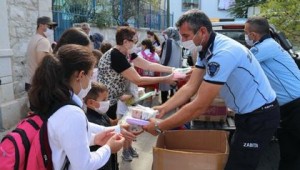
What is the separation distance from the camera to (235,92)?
2.57 meters

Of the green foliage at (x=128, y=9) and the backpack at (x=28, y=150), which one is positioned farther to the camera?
the green foliage at (x=128, y=9)

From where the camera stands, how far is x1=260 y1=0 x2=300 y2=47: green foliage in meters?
7.69

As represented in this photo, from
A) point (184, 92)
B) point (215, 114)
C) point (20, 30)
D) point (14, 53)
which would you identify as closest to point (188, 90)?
point (184, 92)

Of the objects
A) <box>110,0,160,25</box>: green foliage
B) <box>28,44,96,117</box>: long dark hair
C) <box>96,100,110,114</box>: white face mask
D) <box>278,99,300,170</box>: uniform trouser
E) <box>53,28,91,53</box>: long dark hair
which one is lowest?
<box>278,99,300,170</box>: uniform trouser

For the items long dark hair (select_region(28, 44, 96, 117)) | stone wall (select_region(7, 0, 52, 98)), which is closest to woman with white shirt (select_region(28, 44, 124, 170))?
long dark hair (select_region(28, 44, 96, 117))

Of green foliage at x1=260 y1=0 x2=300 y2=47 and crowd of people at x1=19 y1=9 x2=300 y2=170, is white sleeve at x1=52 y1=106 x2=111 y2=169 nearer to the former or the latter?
crowd of people at x1=19 y1=9 x2=300 y2=170

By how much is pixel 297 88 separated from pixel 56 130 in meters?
2.60

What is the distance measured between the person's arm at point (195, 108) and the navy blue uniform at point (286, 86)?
3.87 feet

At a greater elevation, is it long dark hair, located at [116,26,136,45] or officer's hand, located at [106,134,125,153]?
long dark hair, located at [116,26,136,45]

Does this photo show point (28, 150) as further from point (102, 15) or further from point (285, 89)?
point (102, 15)

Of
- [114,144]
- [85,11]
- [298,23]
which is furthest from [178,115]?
[85,11]

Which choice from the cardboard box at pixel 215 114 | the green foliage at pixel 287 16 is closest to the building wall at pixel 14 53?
the cardboard box at pixel 215 114

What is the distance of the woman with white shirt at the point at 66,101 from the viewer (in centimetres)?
169

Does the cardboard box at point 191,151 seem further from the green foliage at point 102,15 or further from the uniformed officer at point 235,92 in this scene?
the green foliage at point 102,15
